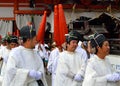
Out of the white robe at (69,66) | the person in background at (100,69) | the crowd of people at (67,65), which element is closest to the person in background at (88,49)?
the crowd of people at (67,65)

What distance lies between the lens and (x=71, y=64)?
22.6 ft

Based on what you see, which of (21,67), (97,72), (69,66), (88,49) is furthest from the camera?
(69,66)

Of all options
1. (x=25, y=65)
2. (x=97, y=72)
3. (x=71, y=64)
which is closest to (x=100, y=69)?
(x=97, y=72)

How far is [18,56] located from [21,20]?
39.6 feet

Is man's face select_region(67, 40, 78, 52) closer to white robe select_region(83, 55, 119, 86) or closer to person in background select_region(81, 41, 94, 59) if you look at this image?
person in background select_region(81, 41, 94, 59)

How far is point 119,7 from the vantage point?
1432 cm

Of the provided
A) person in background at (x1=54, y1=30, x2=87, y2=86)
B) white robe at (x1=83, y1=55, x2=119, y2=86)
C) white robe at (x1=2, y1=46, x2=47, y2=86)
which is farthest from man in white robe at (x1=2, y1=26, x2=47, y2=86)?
white robe at (x1=83, y1=55, x2=119, y2=86)

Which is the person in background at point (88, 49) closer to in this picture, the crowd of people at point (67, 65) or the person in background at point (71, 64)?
the crowd of people at point (67, 65)

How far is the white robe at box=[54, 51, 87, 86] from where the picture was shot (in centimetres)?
682

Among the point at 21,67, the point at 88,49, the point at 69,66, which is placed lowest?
the point at 69,66

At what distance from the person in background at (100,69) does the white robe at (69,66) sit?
4.58ft

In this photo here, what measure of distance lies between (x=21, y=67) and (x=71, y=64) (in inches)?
44.5

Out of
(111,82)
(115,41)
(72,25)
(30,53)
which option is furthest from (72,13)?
(111,82)

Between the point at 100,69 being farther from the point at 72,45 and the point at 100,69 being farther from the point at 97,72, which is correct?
the point at 72,45
